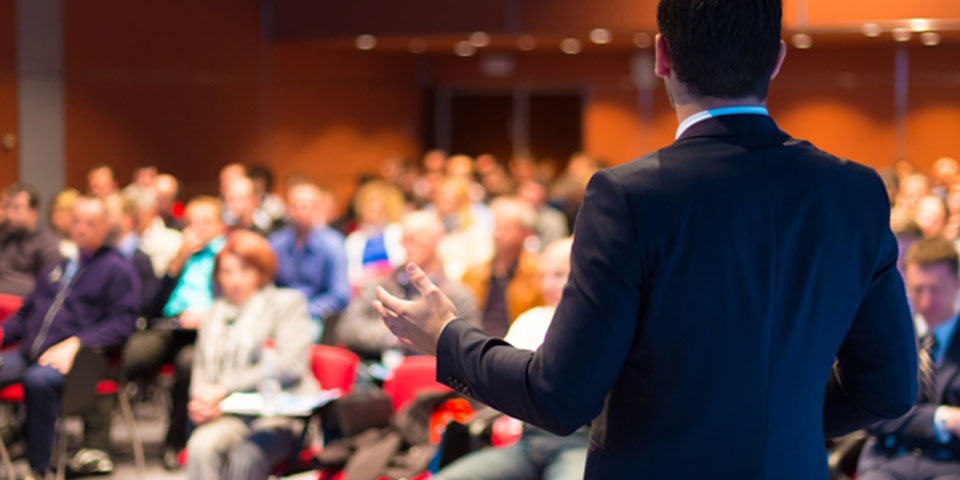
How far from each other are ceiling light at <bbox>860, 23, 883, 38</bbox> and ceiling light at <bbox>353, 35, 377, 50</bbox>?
5.32m

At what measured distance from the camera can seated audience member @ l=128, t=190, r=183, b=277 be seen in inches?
313

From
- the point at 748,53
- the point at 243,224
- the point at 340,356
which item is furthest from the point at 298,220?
the point at 748,53

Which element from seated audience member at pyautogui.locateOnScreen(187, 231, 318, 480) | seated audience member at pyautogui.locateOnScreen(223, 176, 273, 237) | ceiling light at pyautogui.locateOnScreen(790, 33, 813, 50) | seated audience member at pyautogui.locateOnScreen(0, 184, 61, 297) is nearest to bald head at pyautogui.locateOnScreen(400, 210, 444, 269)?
seated audience member at pyautogui.locateOnScreen(187, 231, 318, 480)

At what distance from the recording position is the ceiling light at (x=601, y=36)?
12152mm

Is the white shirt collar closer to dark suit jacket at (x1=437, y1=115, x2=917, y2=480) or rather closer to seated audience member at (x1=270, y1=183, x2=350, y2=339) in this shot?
dark suit jacket at (x1=437, y1=115, x2=917, y2=480)

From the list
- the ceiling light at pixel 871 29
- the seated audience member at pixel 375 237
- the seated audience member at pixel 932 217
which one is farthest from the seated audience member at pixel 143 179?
the ceiling light at pixel 871 29

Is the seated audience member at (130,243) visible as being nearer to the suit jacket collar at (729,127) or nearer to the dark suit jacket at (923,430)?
the dark suit jacket at (923,430)

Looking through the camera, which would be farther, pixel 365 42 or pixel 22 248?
pixel 365 42

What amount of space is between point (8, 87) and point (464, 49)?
6.51 metres

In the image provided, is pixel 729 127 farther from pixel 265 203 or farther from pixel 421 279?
pixel 265 203

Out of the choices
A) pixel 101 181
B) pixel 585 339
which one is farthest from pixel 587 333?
pixel 101 181

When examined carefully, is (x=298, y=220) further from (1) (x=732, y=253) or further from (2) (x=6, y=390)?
(1) (x=732, y=253)

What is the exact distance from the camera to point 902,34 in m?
13.0

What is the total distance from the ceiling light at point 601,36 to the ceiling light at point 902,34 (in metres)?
3.02
